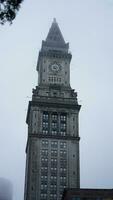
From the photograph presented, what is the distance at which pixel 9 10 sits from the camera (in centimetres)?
2852

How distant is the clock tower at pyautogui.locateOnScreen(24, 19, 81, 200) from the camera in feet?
521

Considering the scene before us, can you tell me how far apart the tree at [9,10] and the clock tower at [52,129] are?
13094 cm

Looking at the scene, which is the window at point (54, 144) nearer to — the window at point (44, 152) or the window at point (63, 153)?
the window at point (63, 153)

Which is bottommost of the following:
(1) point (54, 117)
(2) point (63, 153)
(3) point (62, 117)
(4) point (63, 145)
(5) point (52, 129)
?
(2) point (63, 153)

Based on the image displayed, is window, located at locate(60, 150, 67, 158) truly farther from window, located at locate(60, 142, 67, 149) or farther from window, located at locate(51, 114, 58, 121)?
window, located at locate(51, 114, 58, 121)

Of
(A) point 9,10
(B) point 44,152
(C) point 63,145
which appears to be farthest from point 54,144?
(A) point 9,10

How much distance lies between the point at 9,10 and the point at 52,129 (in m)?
145

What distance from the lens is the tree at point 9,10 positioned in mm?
28219

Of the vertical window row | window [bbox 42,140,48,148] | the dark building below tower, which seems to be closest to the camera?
the dark building below tower

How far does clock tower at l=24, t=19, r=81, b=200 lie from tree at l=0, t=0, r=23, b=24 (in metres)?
131

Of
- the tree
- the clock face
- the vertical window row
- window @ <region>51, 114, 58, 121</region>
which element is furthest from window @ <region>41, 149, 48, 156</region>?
the tree

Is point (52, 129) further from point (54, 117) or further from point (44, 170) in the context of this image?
point (44, 170)

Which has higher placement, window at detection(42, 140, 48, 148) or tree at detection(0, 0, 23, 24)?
window at detection(42, 140, 48, 148)

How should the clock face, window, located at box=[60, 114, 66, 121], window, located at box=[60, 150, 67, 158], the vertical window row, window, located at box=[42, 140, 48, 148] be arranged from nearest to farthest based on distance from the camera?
1. the vertical window row
2. window, located at box=[60, 150, 67, 158]
3. window, located at box=[42, 140, 48, 148]
4. window, located at box=[60, 114, 66, 121]
5. the clock face
